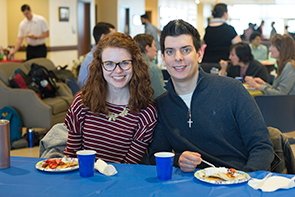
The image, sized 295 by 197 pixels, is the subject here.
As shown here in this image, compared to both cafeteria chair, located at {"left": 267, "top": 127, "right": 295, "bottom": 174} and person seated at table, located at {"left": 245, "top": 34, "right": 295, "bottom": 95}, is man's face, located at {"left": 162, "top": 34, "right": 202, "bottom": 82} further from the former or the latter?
person seated at table, located at {"left": 245, "top": 34, "right": 295, "bottom": 95}

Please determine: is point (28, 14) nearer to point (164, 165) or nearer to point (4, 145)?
point (4, 145)

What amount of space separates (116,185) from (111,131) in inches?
21.9

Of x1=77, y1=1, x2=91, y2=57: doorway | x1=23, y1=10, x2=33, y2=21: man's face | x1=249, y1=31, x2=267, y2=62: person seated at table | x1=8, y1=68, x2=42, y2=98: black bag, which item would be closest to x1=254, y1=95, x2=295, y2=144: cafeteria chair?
x1=8, y1=68, x2=42, y2=98: black bag

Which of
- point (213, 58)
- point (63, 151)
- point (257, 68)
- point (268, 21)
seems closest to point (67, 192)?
point (63, 151)

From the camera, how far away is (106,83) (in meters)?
1.94

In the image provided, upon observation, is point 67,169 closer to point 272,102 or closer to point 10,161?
point 10,161

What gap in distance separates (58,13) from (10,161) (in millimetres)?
8581

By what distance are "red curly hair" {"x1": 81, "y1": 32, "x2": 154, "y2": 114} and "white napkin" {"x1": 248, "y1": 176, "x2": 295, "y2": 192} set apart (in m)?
0.73

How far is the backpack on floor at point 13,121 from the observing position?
4.45 meters

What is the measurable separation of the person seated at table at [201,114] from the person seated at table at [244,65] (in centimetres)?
270

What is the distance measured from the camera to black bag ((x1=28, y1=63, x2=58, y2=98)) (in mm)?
4949

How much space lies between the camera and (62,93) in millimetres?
5492

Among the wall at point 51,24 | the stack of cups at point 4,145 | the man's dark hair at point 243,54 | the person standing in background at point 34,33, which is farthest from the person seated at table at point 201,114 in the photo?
the wall at point 51,24

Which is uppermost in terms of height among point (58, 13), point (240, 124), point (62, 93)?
point (58, 13)
